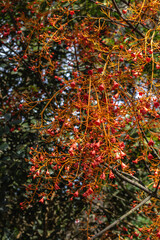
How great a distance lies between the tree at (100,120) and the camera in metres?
1.25

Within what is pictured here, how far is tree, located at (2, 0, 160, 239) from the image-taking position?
1249mm

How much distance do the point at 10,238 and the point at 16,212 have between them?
1.42ft

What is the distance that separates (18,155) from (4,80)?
110 centimetres

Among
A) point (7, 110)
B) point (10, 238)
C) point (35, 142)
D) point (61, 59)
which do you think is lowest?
point (10, 238)

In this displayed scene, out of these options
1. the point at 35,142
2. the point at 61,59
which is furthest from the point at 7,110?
the point at 61,59

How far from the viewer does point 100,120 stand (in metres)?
1.09

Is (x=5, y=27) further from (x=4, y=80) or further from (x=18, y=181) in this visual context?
(x=18, y=181)

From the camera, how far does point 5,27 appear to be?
8.71ft

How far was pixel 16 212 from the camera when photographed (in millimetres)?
2602

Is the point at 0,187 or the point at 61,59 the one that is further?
the point at 61,59

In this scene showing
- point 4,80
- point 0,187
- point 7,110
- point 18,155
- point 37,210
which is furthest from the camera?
point 4,80

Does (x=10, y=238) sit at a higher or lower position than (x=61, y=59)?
lower

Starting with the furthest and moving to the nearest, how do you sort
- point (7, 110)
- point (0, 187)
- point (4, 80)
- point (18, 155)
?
point (4, 80) < point (7, 110) < point (0, 187) < point (18, 155)

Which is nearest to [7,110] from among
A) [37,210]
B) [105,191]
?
[37,210]
